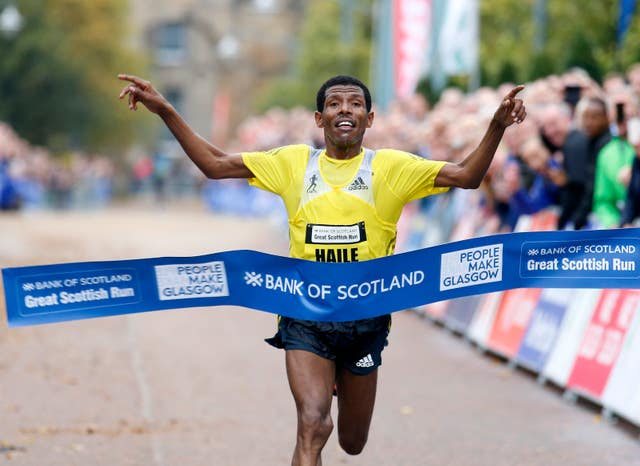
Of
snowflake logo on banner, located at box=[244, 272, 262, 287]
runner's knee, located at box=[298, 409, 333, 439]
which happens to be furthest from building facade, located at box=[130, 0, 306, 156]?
runner's knee, located at box=[298, 409, 333, 439]

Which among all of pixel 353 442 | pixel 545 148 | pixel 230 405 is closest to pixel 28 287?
pixel 353 442

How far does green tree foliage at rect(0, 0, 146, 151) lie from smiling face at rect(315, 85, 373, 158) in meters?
48.5

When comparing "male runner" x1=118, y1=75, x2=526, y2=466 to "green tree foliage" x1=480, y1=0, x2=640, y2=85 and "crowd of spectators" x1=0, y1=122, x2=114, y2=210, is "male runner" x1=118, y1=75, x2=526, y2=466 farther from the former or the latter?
"crowd of spectators" x1=0, y1=122, x2=114, y2=210

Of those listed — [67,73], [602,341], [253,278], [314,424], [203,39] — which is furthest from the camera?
[203,39]

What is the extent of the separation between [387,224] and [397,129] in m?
12.6

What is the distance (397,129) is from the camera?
18656 millimetres

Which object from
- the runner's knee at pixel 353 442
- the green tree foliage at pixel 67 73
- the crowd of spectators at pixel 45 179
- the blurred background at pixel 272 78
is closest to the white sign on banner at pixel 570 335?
the blurred background at pixel 272 78

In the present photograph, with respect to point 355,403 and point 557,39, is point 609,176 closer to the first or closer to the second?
point 355,403

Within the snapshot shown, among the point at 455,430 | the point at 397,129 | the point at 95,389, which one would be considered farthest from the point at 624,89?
the point at 397,129

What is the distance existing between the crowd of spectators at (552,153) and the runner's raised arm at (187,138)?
437 cm

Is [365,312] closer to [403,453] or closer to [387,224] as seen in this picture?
[387,224]

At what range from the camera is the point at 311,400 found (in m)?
5.81

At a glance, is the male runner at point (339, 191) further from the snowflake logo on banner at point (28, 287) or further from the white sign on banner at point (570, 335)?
the white sign on banner at point (570, 335)

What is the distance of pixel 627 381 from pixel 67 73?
51072 mm
